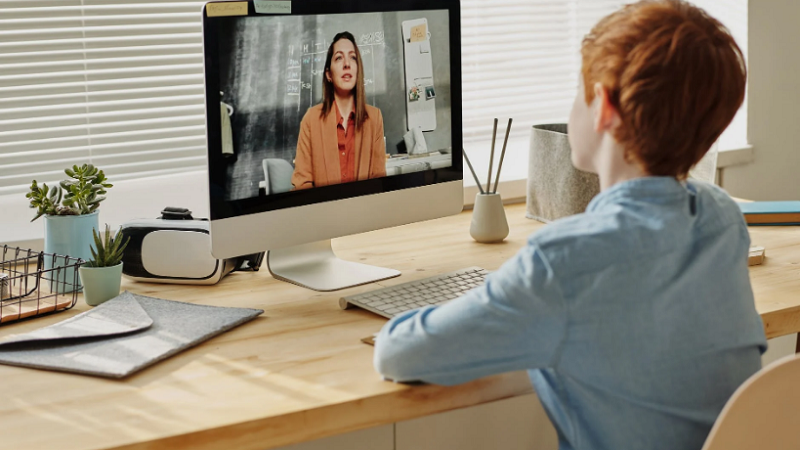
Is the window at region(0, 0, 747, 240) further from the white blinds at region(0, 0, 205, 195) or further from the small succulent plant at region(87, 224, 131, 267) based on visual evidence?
the small succulent plant at region(87, 224, 131, 267)

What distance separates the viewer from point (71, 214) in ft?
5.14

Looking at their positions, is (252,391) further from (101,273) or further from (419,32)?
(419,32)

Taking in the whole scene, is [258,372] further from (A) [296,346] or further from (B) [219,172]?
(B) [219,172]

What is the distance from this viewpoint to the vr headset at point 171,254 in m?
1.57

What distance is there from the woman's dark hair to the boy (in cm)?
57

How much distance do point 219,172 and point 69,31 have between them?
69cm

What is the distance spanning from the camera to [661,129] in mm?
981

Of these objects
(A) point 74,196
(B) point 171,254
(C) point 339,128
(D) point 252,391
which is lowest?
(D) point 252,391

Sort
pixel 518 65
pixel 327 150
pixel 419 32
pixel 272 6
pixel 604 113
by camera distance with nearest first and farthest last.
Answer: pixel 604 113 → pixel 272 6 → pixel 327 150 → pixel 419 32 → pixel 518 65

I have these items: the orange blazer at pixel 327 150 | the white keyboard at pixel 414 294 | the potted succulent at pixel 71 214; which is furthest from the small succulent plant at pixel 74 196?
the white keyboard at pixel 414 294

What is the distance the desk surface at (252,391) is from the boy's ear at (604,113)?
13.3 inches

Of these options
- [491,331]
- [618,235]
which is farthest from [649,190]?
[491,331]

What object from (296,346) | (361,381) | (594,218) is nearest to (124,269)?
(296,346)

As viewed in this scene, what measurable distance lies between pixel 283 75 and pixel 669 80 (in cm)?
70
